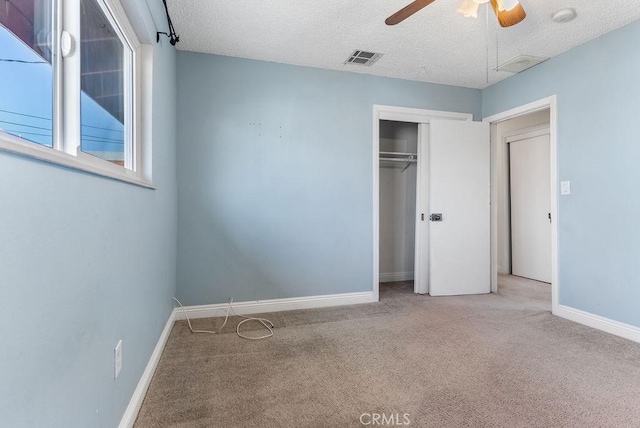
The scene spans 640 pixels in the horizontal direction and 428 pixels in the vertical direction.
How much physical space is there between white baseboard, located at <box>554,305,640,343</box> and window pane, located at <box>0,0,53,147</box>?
3664mm

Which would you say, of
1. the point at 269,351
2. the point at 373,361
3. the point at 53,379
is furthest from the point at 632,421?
the point at 53,379

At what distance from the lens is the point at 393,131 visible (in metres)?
4.43

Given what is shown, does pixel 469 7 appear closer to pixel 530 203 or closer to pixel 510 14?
pixel 510 14

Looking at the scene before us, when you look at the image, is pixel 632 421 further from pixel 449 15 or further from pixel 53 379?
pixel 449 15

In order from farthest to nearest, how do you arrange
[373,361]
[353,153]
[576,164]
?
1. [353,153]
2. [576,164]
3. [373,361]

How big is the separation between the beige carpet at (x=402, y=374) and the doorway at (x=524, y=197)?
1752 mm

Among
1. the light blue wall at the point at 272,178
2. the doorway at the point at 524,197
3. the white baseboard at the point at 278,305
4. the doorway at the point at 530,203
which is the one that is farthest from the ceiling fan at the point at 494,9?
the doorway at the point at 530,203

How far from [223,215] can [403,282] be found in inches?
102

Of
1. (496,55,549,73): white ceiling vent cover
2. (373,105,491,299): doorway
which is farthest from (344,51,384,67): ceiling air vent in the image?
(496,55,549,73): white ceiling vent cover

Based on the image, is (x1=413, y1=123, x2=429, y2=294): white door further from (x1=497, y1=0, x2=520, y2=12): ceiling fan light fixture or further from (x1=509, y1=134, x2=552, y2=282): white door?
(x1=509, y1=134, x2=552, y2=282): white door

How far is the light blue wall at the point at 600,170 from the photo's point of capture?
8.06 ft

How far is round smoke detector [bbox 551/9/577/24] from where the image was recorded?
2.34 m

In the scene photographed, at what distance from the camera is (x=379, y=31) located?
2619 mm

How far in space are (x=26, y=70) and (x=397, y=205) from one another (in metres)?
4.03
